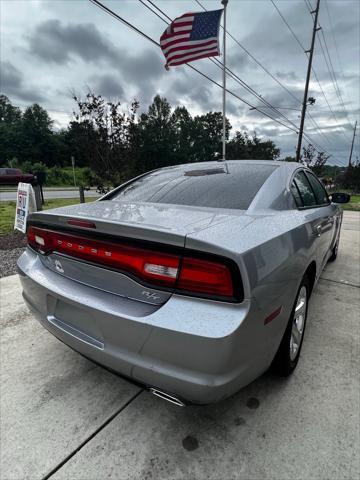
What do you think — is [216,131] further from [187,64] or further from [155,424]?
[155,424]

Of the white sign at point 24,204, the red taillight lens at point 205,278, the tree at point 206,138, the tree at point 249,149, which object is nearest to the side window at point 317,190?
the red taillight lens at point 205,278

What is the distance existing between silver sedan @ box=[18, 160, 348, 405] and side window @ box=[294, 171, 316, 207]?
1.67ft

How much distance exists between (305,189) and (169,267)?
1866 millimetres

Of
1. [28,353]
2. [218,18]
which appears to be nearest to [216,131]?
[218,18]

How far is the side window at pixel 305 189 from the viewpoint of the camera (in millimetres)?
2394

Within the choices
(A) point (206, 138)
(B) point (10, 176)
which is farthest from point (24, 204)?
(A) point (206, 138)

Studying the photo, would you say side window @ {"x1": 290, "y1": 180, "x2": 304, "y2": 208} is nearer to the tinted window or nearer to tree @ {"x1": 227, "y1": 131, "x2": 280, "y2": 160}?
the tinted window

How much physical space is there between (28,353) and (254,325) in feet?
6.24

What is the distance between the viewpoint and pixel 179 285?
1244 millimetres

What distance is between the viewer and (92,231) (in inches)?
58.3

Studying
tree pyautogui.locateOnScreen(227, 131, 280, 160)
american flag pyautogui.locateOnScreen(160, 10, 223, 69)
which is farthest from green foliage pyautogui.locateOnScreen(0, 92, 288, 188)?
american flag pyautogui.locateOnScreen(160, 10, 223, 69)

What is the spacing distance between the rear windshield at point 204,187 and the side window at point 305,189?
32 cm

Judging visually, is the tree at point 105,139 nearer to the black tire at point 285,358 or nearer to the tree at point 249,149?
the black tire at point 285,358

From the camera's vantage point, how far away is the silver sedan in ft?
3.91
